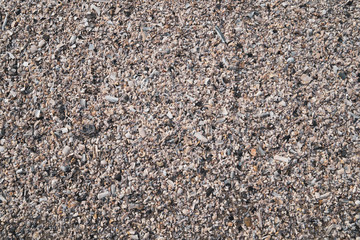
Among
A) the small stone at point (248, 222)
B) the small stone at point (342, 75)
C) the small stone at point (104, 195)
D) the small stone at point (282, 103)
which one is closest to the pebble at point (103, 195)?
the small stone at point (104, 195)

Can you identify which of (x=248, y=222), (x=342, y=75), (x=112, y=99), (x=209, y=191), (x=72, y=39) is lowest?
(x=248, y=222)

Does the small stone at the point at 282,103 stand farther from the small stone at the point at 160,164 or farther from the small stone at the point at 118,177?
the small stone at the point at 118,177

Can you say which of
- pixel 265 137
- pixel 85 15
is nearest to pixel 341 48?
pixel 265 137

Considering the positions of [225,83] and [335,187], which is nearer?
[335,187]

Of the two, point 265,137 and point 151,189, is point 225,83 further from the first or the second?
point 151,189

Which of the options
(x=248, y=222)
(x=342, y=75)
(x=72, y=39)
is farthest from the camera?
(x=72, y=39)

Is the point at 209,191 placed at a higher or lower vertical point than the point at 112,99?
lower

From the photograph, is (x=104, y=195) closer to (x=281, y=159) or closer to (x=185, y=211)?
(x=185, y=211)

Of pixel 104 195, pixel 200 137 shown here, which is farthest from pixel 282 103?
pixel 104 195
